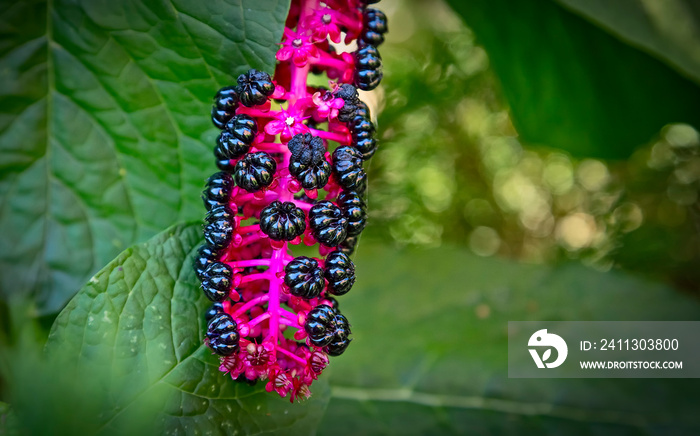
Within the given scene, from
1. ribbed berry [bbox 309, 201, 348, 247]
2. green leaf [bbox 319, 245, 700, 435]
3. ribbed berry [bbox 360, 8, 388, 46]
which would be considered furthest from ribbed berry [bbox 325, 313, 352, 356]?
green leaf [bbox 319, 245, 700, 435]

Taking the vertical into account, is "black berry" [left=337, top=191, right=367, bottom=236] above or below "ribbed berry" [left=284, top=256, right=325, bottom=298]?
above

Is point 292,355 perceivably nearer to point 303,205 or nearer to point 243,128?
point 303,205

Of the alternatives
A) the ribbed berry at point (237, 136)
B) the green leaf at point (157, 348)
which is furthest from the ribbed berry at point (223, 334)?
the ribbed berry at point (237, 136)

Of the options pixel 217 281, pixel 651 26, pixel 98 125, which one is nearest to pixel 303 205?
pixel 217 281

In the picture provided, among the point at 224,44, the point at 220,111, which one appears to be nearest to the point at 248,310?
the point at 220,111

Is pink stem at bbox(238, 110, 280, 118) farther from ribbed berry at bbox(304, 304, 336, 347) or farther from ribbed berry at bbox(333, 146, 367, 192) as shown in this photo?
ribbed berry at bbox(304, 304, 336, 347)
